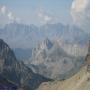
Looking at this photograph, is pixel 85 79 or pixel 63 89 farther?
pixel 63 89

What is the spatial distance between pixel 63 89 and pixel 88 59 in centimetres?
2872

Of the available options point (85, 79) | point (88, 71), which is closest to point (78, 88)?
point (85, 79)

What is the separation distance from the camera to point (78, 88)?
470 ft

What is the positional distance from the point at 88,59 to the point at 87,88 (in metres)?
29.5

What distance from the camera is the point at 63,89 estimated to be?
602 ft

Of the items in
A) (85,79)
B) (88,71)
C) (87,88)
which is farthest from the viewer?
(88,71)

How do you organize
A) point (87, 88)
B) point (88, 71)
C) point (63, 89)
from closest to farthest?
1. point (87, 88)
2. point (88, 71)
3. point (63, 89)

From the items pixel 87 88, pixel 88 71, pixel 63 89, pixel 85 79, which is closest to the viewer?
pixel 87 88

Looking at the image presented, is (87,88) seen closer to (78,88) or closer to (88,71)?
(78,88)

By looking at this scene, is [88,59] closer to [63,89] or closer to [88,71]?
[88,71]

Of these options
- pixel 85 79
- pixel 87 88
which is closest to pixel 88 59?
pixel 85 79

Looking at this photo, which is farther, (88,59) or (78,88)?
(88,59)

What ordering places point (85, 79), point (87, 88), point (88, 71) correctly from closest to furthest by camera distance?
point (87, 88)
point (85, 79)
point (88, 71)

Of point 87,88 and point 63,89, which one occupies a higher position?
point 87,88
